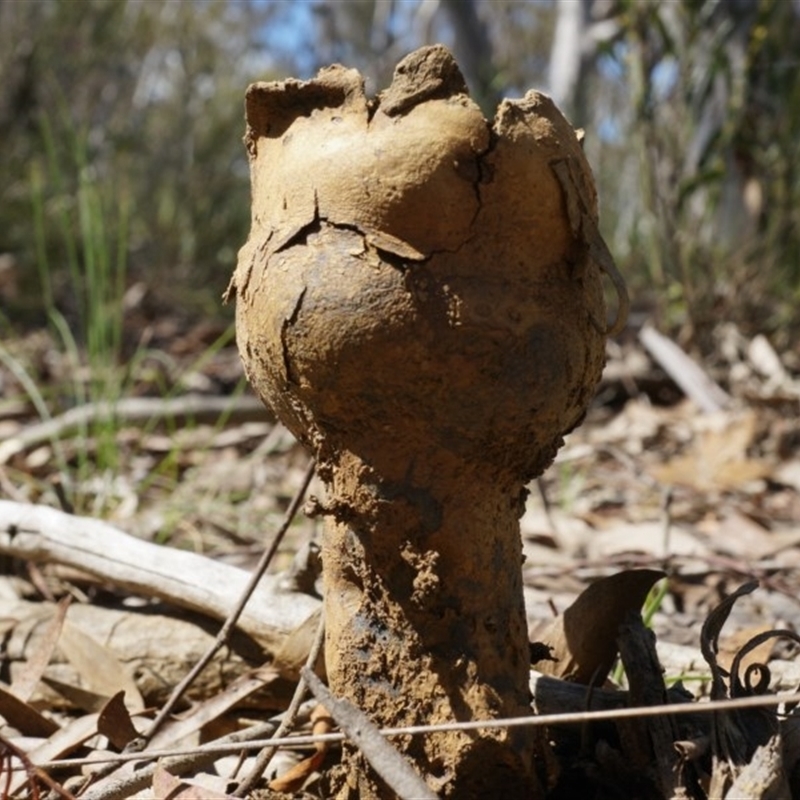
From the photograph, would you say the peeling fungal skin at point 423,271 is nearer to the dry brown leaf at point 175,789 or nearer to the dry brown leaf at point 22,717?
the dry brown leaf at point 175,789

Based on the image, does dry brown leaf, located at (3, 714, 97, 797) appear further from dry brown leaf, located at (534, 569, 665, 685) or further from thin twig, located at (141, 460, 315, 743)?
dry brown leaf, located at (534, 569, 665, 685)

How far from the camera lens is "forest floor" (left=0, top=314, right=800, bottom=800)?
1.55 m

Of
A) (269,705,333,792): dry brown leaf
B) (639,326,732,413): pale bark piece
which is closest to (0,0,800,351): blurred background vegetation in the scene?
(639,326,732,413): pale bark piece

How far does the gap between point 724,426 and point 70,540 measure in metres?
2.28

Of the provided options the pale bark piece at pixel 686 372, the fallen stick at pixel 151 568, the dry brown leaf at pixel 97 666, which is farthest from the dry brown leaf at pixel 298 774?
the pale bark piece at pixel 686 372

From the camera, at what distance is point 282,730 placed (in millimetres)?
1290

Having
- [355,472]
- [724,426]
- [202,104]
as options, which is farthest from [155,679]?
[202,104]

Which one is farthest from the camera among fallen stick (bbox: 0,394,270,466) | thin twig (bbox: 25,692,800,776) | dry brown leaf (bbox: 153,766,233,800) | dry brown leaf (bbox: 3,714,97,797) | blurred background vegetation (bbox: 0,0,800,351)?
blurred background vegetation (bbox: 0,0,800,351)

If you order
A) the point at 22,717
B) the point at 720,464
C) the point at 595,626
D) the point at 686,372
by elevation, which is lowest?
the point at 720,464

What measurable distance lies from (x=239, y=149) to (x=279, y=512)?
4505 mm

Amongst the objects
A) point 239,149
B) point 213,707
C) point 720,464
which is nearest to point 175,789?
point 213,707

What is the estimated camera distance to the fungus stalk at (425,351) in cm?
103

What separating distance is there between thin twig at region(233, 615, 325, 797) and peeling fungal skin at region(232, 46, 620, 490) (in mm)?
328

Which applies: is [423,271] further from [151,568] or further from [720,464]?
[720,464]
